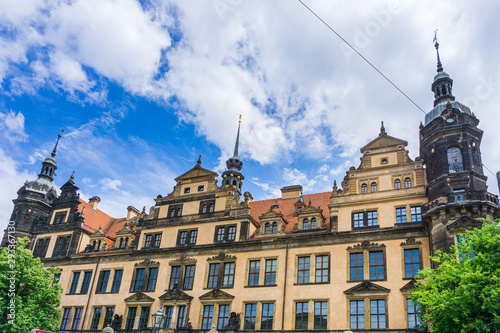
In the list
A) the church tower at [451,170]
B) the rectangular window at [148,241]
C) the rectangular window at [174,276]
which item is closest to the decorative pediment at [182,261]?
the rectangular window at [174,276]

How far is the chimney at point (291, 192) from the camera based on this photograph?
131 feet

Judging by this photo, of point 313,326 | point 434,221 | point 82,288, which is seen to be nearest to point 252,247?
point 313,326

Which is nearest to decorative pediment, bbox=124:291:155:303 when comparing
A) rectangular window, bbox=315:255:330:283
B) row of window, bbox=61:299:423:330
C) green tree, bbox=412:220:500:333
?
row of window, bbox=61:299:423:330

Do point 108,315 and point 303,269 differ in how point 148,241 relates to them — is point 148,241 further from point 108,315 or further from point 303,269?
point 303,269

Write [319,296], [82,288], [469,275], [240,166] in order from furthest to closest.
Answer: [240,166]
[82,288]
[319,296]
[469,275]

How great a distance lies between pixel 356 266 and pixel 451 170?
29.0 ft

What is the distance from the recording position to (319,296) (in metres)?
28.4

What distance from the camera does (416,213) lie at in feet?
94.0

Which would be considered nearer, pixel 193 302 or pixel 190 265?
pixel 193 302

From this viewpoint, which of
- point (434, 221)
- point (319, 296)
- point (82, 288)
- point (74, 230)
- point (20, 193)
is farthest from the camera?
point (20, 193)

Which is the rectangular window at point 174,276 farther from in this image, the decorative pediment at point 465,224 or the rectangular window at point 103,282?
the decorative pediment at point 465,224

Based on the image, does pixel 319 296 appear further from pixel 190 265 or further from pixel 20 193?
pixel 20 193

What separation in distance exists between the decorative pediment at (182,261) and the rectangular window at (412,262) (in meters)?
15.7

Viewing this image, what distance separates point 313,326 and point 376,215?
8.57m
